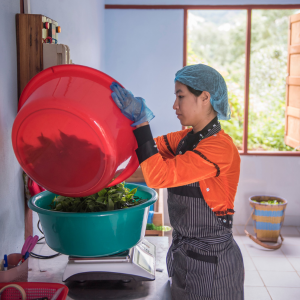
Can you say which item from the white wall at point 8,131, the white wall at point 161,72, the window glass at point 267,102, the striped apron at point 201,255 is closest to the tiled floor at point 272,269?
the white wall at point 161,72

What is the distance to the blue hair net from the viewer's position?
126 cm

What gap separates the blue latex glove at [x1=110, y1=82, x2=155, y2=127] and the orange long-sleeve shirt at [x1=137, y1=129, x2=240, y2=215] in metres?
0.12

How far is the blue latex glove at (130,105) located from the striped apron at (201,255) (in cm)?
39

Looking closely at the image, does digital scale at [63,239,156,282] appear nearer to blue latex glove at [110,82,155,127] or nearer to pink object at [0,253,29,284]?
pink object at [0,253,29,284]

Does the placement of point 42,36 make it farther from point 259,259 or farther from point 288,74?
point 288,74

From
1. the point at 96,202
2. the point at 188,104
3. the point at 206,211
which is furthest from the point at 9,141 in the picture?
the point at 206,211

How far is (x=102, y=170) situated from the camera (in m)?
0.91

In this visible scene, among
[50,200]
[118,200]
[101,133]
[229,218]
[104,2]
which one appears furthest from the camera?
[104,2]

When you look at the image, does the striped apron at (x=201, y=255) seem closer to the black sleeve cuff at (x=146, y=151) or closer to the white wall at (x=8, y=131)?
the black sleeve cuff at (x=146, y=151)

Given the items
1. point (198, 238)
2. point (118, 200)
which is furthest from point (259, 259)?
point (118, 200)

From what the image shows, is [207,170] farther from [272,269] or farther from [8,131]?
[272,269]

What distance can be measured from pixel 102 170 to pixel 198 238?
0.58 metres

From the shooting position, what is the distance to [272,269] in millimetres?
3025

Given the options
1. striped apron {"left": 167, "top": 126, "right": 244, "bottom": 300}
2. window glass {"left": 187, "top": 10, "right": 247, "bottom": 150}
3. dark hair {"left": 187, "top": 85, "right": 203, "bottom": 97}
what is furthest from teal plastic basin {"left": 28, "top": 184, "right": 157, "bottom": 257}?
window glass {"left": 187, "top": 10, "right": 247, "bottom": 150}
